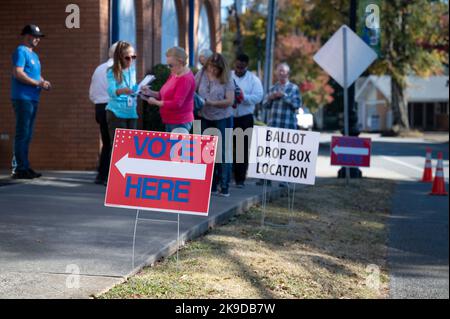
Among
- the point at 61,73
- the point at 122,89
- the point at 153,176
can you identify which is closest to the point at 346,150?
the point at 61,73

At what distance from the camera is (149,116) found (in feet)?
46.6

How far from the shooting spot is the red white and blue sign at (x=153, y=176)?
6.94 metres

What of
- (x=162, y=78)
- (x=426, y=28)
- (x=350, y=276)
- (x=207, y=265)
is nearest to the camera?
(x=207, y=265)

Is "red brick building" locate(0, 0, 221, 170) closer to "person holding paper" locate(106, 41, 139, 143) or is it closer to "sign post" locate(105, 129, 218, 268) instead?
"person holding paper" locate(106, 41, 139, 143)

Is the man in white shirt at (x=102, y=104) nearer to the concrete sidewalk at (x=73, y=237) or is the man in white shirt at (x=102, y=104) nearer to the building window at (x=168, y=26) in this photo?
the concrete sidewalk at (x=73, y=237)

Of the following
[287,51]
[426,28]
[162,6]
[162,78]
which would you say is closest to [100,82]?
[162,78]

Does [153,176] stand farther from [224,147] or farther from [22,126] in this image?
[22,126]

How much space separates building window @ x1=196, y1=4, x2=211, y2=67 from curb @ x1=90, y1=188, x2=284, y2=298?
9.71 meters

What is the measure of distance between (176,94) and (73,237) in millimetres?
2693

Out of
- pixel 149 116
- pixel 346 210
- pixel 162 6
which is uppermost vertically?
pixel 162 6

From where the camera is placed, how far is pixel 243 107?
42.3 feet

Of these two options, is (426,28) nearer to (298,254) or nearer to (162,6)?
(162,6)

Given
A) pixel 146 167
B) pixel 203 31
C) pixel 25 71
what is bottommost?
pixel 146 167
